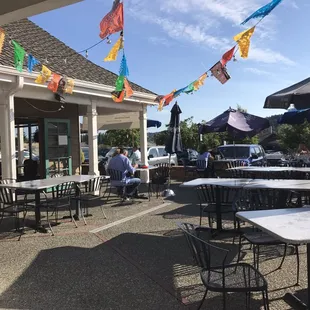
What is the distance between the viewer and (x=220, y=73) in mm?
8180

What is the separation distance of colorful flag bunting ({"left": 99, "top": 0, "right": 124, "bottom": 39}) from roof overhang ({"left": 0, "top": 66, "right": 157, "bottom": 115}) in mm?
3117

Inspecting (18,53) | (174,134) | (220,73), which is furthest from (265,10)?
(174,134)

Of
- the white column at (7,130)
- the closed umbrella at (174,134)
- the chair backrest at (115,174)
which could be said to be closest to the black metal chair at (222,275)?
the chair backrest at (115,174)

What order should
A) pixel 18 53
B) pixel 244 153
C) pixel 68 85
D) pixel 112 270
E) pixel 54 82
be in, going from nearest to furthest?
→ pixel 112 270 → pixel 18 53 → pixel 54 82 → pixel 68 85 → pixel 244 153

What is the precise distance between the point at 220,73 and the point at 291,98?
254cm

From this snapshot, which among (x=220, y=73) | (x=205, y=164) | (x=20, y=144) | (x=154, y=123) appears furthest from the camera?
(x=154, y=123)

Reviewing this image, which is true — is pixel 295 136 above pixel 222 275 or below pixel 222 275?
above

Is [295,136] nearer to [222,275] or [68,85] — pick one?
[68,85]

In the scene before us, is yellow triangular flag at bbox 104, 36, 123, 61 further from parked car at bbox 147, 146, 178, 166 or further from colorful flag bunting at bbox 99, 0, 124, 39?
parked car at bbox 147, 146, 178, 166

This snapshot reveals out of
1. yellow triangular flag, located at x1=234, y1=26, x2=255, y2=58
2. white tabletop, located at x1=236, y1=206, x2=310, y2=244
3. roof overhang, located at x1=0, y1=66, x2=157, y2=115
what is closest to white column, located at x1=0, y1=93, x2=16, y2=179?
roof overhang, located at x1=0, y1=66, x2=157, y2=115

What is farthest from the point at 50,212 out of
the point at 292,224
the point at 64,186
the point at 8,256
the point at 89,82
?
the point at 292,224

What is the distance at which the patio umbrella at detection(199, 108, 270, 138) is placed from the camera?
36.1 ft

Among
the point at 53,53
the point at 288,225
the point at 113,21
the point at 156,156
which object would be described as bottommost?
the point at 288,225

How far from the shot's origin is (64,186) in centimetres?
730
